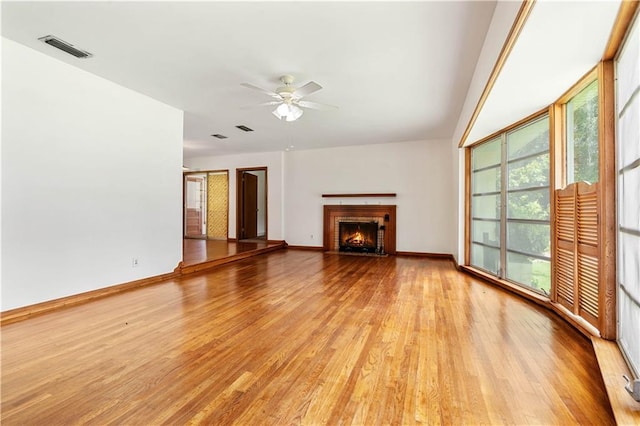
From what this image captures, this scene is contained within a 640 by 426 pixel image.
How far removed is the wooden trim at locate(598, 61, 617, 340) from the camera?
7.11 feet

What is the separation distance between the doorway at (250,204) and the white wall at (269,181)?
16 cm

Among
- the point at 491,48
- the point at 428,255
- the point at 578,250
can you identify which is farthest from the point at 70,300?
the point at 428,255

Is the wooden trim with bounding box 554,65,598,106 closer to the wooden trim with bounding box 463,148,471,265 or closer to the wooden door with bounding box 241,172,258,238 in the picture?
the wooden trim with bounding box 463,148,471,265

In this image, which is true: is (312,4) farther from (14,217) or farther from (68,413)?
(14,217)

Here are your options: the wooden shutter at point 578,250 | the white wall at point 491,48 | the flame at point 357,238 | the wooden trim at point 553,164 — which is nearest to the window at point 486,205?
the white wall at point 491,48

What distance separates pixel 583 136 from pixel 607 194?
909 millimetres

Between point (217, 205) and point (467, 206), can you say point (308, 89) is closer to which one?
point (467, 206)

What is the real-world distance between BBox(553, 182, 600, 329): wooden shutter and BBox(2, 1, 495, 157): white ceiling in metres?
1.72

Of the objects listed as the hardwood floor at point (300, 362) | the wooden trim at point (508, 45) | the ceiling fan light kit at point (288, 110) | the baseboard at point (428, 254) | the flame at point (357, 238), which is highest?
the ceiling fan light kit at point (288, 110)

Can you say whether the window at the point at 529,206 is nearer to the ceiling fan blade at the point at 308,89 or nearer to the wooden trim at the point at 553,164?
the wooden trim at the point at 553,164

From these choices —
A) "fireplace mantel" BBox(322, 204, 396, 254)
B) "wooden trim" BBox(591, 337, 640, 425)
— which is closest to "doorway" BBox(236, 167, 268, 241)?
"fireplace mantel" BBox(322, 204, 396, 254)

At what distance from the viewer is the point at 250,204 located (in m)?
9.09

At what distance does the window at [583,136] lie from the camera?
101 inches

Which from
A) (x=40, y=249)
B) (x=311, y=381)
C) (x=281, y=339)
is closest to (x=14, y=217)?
(x=40, y=249)
